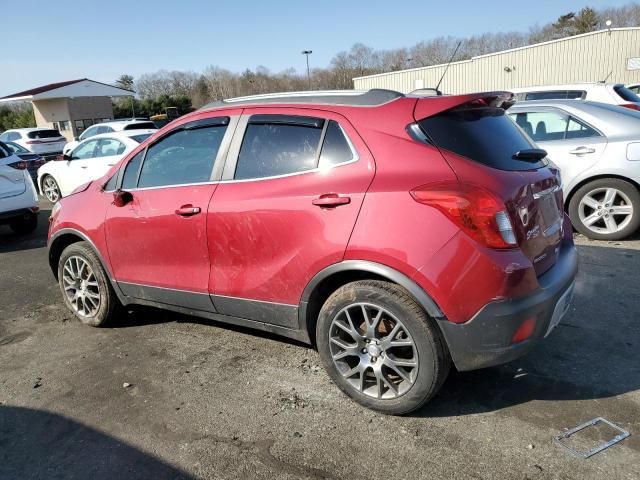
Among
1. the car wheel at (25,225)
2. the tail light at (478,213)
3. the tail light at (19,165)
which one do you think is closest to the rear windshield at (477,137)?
the tail light at (478,213)

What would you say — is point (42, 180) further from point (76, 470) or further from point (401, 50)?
point (401, 50)

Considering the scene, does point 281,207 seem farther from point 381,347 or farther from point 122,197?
point 122,197

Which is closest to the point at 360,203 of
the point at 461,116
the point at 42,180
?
the point at 461,116

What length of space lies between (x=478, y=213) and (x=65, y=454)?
2.55 meters

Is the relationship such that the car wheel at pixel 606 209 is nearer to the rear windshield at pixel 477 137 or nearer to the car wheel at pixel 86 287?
the rear windshield at pixel 477 137

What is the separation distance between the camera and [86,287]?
449cm

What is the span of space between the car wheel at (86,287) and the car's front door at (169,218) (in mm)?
247

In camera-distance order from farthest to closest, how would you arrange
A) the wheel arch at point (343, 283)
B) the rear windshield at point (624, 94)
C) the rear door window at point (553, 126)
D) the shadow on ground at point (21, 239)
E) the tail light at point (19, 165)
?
1. the rear windshield at point (624, 94)
2. the tail light at point (19, 165)
3. the shadow on ground at point (21, 239)
4. the rear door window at point (553, 126)
5. the wheel arch at point (343, 283)

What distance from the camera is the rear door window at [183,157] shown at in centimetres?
358

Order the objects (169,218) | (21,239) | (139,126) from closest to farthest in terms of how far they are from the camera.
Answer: (169,218)
(21,239)
(139,126)

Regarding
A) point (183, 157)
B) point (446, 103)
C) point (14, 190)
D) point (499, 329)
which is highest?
point (446, 103)

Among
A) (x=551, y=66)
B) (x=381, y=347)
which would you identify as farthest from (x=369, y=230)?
(x=551, y=66)

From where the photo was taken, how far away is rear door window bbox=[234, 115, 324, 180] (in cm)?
311

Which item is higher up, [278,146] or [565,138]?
[278,146]
